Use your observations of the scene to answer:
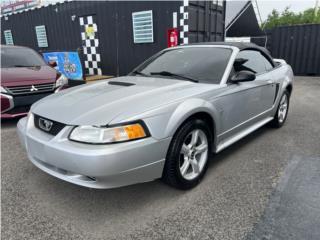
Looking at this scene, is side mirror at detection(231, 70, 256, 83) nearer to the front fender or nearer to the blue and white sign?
the front fender

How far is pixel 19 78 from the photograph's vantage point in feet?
13.5

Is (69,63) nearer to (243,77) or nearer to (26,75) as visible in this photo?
(26,75)

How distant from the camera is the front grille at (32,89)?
3.96 meters

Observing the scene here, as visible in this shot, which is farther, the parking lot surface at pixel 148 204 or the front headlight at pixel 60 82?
the front headlight at pixel 60 82

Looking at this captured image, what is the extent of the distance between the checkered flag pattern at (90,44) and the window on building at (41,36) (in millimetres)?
2240

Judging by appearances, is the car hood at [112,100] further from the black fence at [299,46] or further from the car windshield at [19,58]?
the black fence at [299,46]

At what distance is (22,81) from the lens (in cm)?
407

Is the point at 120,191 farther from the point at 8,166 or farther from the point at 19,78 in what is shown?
the point at 19,78

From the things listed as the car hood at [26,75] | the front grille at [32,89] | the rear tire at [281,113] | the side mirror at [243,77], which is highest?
the side mirror at [243,77]

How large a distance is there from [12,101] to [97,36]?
538 cm

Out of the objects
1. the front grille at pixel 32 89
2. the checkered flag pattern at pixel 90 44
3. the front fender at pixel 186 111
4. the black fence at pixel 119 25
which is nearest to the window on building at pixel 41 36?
the black fence at pixel 119 25

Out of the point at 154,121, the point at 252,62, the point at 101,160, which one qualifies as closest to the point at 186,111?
the point at 154,121

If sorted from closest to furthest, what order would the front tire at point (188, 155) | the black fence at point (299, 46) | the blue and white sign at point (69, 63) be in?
the front tire at point (188, 155) → the blue and white sign at point (69, 63) → the black fence at point (299, 46)

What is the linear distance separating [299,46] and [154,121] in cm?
1021
